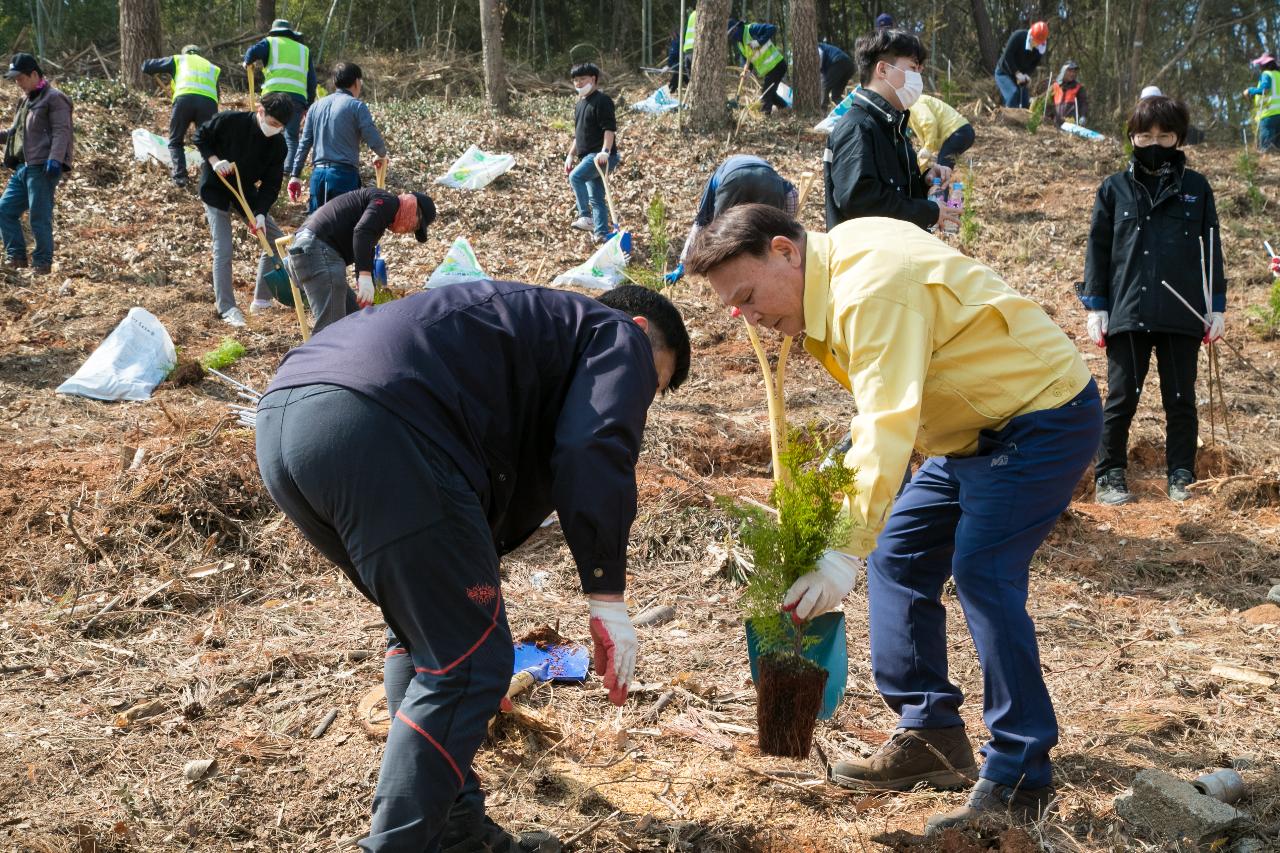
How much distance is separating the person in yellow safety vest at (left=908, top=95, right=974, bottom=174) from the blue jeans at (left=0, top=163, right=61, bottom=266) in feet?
22.4

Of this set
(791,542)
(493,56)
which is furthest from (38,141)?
(791,542)

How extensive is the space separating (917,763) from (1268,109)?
14.2m

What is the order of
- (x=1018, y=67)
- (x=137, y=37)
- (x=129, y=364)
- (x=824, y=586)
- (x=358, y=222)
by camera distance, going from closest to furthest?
1. (x=824, y=586)
2. (x=358, y=222)
3. (x=129, y=364)
4. (x=137, y=37)
5. (x=1018, y=67)

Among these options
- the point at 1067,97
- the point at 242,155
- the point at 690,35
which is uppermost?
the point at 690,35

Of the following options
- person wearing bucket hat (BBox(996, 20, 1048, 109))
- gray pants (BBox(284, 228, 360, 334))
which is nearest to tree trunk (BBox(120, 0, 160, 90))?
gray pants (BBox(284, 228, 360, 334))

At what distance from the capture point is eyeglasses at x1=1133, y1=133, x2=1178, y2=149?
5.21 meters

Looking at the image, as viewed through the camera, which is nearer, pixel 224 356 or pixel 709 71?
pixel 224 356

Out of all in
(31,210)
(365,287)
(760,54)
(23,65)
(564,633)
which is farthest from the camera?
(760,54)

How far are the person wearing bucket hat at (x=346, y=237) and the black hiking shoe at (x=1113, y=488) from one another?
3961 mm

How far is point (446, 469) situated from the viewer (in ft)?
7.13

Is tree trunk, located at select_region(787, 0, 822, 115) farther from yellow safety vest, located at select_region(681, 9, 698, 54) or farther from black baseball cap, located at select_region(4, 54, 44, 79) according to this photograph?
black baseball cap, located at select_region(4, 54, 44, 79)

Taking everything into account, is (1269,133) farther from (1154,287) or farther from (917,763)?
(917,763)

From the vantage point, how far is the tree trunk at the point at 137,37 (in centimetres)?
1344

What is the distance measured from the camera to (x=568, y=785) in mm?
3061
